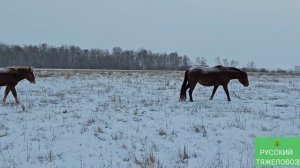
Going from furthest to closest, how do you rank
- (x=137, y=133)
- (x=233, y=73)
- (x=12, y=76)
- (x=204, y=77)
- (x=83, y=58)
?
(x=83, y=58), (x=233, y=73), (x=204, y=77), (x=12, y=76), (x=137, y=133)

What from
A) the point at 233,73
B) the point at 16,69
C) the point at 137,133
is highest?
the point at 16,69

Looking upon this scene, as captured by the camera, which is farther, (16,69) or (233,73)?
(233,73)

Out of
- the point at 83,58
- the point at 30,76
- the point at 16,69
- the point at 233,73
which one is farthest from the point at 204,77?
the point at 83,58

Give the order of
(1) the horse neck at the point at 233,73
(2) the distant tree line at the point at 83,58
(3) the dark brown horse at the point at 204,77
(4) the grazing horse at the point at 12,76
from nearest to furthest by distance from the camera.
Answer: (4) the grazing horse at the point at 12,76, (3) the dark brown horse at the point at 204,77, (1) the horse neck at the point at 233,73, (2) the distant tree line at the point at 83,58

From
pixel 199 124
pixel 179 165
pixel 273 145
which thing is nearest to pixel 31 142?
pixel 179 165

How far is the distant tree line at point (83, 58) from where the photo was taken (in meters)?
128

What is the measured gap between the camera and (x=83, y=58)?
5423 inches

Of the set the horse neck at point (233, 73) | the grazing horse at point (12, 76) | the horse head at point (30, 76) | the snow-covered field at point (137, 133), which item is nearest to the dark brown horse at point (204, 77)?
the horse neck at point (233, 73)

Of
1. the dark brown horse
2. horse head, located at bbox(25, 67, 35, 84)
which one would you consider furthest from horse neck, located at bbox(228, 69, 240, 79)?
horse head, located at bbox(25, 67, 35, 84)

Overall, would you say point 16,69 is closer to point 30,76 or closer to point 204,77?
point 30,76

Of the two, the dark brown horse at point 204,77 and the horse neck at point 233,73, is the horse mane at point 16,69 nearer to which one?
the dark brown horse at point 204,77

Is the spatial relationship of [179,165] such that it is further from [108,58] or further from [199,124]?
[108,58]

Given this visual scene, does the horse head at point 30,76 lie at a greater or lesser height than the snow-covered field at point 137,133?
greater

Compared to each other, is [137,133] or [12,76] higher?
[12,76]
